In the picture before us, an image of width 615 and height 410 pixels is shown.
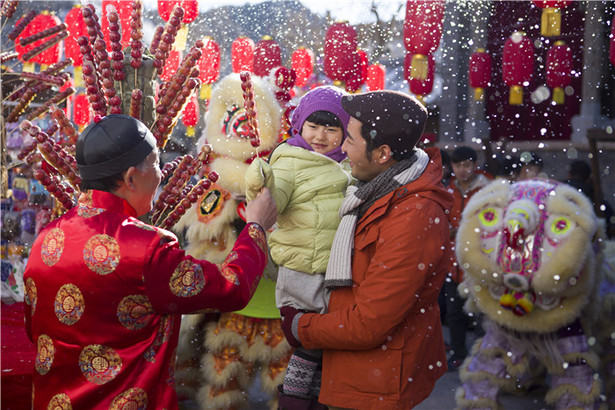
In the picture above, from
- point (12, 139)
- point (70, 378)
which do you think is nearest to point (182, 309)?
point (70, 378)

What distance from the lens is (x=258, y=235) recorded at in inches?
67.3

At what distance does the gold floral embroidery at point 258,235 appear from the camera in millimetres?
1691

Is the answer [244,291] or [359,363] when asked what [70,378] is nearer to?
[244,291]

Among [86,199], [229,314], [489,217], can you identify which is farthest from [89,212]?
[489,217]

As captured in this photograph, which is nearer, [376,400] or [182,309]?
[182,309]

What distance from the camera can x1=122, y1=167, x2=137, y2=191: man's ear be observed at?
1.52 metres

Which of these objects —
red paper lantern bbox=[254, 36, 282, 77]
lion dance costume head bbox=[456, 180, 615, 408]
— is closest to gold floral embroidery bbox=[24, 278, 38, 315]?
lion dance costume head bbox=[456, 180, 615, 408]

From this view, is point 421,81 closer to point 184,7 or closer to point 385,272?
point 184,7

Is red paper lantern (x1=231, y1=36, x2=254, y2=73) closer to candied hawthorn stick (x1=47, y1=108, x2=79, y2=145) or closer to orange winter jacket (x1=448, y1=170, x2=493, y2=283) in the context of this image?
orange winter jacket (x1=448, y1=170, x2=493, y2=283)

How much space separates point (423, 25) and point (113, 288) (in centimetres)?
448

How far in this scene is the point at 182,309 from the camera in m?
1.49

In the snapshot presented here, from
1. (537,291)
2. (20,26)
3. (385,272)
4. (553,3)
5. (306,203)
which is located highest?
(553,3)

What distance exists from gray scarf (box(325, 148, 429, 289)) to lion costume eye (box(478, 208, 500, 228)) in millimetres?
1492

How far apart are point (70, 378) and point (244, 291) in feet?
1.47
